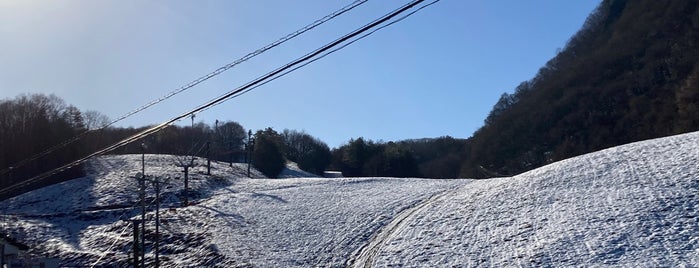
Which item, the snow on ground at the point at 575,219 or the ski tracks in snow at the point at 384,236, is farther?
the ski tracks in snow at the point at 384,236

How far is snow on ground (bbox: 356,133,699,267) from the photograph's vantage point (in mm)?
20859

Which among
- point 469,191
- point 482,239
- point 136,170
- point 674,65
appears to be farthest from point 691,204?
point 674,65

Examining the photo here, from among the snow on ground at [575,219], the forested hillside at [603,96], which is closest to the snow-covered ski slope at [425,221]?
the snow on ground at [575,219]

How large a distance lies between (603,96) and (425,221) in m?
51.4

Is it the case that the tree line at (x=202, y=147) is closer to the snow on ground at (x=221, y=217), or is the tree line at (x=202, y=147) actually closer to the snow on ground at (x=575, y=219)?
the snow on ground at (x=221, y=217)

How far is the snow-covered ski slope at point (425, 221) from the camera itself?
72.1 feet

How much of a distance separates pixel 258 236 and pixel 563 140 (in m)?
46.7

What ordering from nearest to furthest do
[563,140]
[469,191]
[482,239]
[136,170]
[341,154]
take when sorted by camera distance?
1. [482,239]
2. [469,191]
3. [136,170]
4. [563,140]
5. [341,154]

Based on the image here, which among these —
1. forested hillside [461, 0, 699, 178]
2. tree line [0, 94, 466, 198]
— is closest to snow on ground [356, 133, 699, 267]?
tree line [0, 94, 466, 198]

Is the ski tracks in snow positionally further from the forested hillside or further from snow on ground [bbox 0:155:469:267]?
the forested hillside

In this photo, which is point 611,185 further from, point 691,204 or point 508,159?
point 508,159

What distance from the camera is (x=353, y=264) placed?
2731 cm

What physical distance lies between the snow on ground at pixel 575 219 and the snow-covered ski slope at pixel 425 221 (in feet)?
0.21

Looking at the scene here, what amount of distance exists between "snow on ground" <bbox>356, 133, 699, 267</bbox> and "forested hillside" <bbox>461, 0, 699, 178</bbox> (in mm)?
34092
